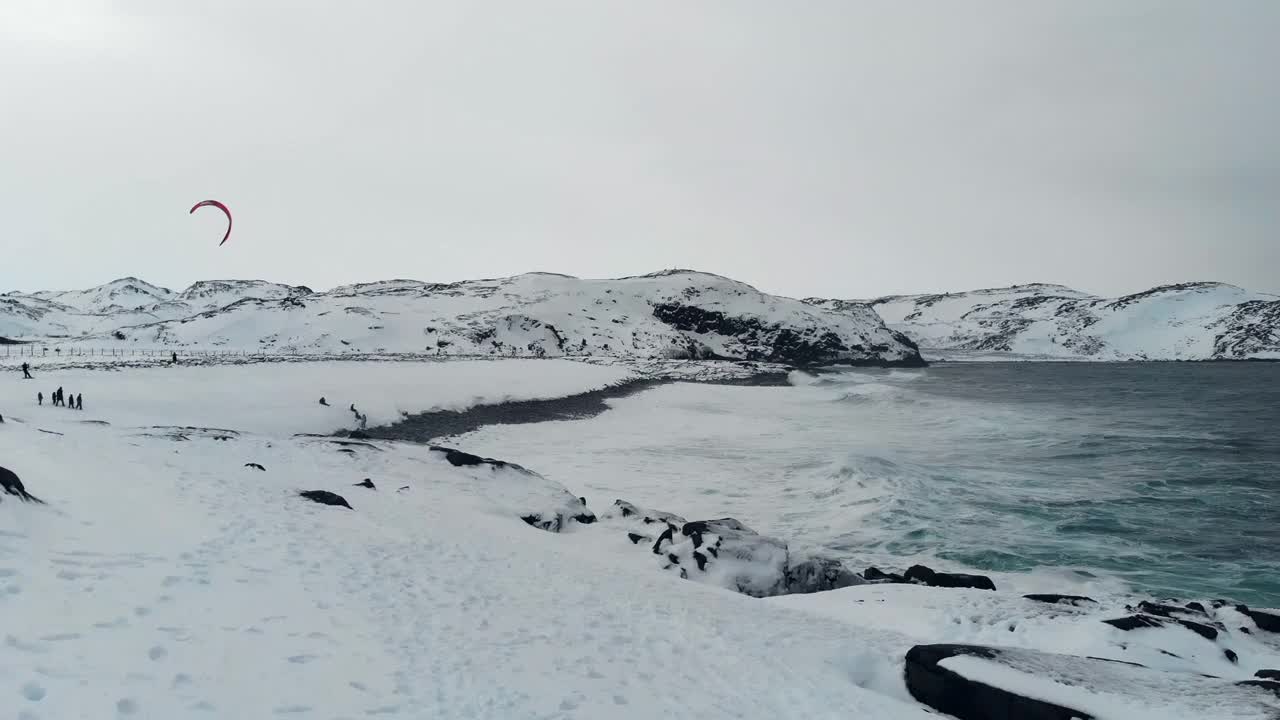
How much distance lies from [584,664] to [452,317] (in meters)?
122

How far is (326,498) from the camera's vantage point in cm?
1330

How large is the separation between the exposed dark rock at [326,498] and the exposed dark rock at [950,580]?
11448mm

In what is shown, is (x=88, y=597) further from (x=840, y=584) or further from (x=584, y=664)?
(x=840, y=584)

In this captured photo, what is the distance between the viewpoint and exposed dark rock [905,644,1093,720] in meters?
6.54

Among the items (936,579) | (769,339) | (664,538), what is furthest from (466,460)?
(769,339)

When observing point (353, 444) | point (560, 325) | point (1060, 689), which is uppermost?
point (560, 325)

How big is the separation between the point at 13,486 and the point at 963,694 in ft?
40.6

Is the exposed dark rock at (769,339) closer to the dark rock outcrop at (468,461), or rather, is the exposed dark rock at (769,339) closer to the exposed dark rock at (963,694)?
the dark rock outcrop at (468,461)

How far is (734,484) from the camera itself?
22.5 m

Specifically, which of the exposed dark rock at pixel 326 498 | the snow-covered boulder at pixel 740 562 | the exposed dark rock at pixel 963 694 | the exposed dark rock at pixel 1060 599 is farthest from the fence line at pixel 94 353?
the exposed dark rock at pixel 1060 599

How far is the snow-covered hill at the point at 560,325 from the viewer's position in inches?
4306

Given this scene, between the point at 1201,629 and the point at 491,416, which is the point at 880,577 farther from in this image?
the point at 491,416

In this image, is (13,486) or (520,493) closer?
(13,486)

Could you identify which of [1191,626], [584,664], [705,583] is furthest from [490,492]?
[1191,626]
